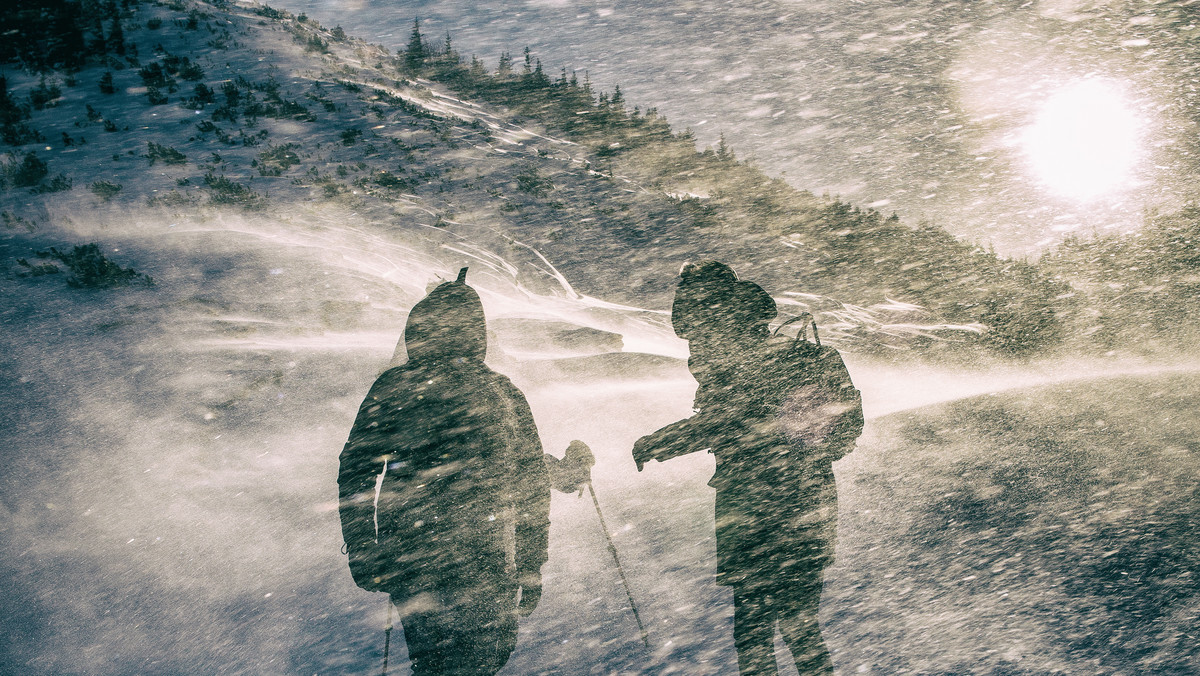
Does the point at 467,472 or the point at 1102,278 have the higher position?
the point at 1102,278

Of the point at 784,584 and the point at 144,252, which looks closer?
the point at 784,584

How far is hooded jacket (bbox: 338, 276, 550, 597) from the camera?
239 cm

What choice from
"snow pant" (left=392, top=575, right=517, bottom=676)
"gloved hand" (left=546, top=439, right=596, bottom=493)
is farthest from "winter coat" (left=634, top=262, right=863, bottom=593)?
"snow pant" (left=392, top=575, right=517, bottom=676)

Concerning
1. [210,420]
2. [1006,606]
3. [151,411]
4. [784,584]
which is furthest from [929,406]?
[151,411]

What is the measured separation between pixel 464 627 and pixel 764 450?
156 centimetres

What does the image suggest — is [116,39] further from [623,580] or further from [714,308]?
[623,580]

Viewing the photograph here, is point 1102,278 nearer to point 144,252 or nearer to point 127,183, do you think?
point 144,252

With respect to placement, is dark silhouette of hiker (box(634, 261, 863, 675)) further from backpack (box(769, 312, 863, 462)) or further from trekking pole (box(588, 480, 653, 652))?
trekking pole (box(588, 480, 653, 652))

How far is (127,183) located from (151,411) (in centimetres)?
291

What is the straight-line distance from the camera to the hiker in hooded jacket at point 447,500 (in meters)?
2.36

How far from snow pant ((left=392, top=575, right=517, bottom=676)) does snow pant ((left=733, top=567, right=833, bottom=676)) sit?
1089 millimetres

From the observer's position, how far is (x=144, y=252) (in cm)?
453

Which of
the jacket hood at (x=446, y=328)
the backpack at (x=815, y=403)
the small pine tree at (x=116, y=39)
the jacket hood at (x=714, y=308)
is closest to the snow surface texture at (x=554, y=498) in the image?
the backpack at (x=815, y=403)

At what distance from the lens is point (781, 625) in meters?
2.44
